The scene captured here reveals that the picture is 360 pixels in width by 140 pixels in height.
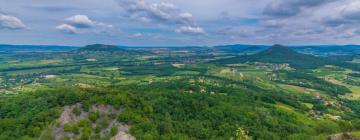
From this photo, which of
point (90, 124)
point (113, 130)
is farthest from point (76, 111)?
point (113, 130)

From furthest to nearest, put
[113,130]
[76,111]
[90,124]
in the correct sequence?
[76,111] → [90,124] → [113,130]

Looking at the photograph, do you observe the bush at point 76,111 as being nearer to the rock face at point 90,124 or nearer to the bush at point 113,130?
the rock face at point 90,124

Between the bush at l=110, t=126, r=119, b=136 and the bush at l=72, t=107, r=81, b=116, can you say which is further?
the bush at l=72, t=107, r=81, b=116

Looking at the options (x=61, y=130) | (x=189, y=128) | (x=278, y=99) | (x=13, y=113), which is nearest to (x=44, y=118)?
(x=61, y=130)

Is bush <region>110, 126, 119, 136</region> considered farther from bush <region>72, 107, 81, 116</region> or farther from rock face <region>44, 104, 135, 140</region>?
bush <region>72, 107, 81, 116</region>

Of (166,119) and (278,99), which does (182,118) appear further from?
(278,99)

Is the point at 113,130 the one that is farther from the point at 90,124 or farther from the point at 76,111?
the point at 76,111

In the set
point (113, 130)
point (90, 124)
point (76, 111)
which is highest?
point (76, 111)

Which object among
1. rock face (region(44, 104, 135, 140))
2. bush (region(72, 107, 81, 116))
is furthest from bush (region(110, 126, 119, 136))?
bush (region(72, 107, 81, 116))
